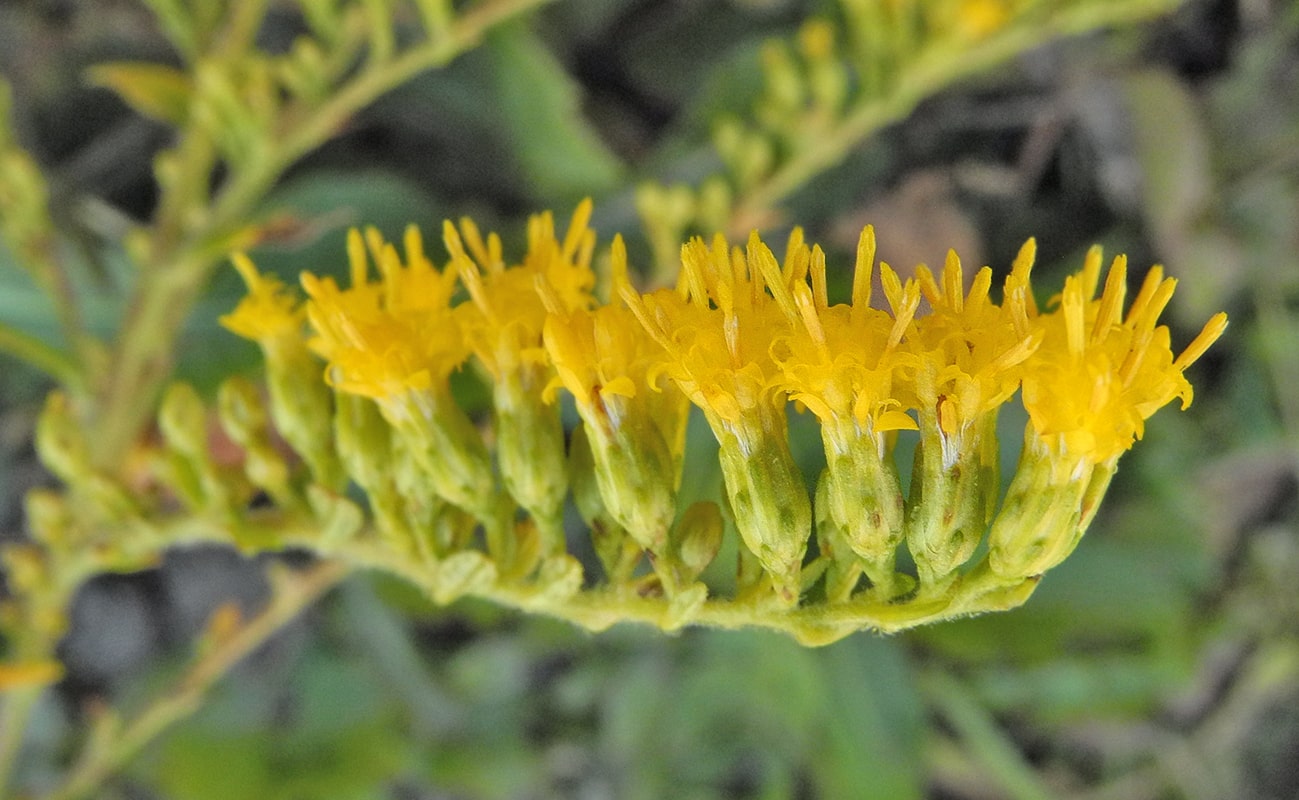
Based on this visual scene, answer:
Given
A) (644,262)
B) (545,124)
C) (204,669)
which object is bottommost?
(204,669)

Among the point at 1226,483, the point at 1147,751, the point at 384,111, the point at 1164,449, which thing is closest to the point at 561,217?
the point at 384,111

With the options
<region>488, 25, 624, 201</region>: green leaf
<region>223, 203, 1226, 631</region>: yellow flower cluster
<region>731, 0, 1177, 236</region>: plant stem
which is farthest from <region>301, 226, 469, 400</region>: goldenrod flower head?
<region>488, 25, 624, 201</region>: green leaf

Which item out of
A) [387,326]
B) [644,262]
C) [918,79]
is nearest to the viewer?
[387,326]

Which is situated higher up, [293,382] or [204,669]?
[293,382]

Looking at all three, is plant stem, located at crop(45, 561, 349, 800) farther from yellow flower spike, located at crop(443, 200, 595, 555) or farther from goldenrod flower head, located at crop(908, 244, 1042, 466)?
goldenrod flower head, located at crop(908, 244, 1042, 466)

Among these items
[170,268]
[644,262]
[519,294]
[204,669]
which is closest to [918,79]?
[644,262]

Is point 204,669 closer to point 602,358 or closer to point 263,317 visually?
point 263,317
